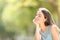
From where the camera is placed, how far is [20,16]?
5.52ft

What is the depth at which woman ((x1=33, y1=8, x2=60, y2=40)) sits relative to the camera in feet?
5.29

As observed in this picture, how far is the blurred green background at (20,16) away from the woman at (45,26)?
0.15 ft

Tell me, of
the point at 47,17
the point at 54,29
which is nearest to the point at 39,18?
the point at 47,17

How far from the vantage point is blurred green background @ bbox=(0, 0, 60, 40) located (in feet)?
5.48

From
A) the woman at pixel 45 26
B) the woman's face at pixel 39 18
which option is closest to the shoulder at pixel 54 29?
the woman at pixel 45 26

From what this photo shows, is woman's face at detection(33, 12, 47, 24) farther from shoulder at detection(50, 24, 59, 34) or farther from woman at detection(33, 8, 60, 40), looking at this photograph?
shoulder at detection(50, 24, 59, 34)

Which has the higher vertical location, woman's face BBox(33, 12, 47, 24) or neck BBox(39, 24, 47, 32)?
woman's face BBox(33, 12, 47, 24)

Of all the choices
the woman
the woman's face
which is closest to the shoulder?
the woman

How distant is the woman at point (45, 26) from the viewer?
5.29ft

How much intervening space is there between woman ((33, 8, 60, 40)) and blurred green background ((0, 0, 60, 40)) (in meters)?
0.05

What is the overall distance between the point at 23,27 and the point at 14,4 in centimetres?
28

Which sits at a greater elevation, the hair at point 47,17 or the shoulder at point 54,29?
the hair at point 47,17

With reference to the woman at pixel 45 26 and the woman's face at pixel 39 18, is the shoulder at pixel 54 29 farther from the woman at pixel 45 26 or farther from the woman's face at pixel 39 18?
the woman's face at pixel 39 18

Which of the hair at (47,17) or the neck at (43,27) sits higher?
the hair at (47,17)
